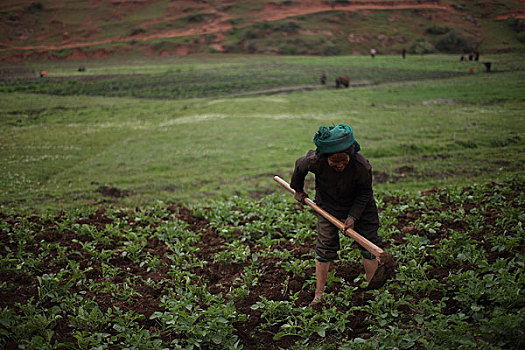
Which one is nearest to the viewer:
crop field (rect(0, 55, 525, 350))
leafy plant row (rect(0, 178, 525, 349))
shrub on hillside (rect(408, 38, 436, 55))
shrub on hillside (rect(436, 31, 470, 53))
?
leafy plant row (rect(0, 178, 525, 349))

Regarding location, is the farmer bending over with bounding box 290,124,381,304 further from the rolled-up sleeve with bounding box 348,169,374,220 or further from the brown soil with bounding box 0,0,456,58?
the brown soil with bounding box 0,0,456,58

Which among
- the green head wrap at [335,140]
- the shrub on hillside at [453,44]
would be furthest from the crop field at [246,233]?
the shrub on hillside at [453,44]

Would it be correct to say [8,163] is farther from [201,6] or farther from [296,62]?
[201,6]

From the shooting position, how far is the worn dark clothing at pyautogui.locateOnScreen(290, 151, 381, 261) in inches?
143

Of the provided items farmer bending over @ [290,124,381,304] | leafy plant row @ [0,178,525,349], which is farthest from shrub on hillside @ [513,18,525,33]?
farmer bending over @ [290,124,381,304]

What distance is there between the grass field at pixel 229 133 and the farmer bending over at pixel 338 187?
13.3 feet

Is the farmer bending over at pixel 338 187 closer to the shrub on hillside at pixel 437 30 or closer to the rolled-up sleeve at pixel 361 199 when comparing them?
the rolled-up sleeve at pixel 361 199

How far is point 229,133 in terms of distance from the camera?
1338cm

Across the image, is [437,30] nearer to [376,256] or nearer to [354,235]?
[354,235]

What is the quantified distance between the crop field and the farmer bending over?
0.42 metres

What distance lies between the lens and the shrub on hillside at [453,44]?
19.8m

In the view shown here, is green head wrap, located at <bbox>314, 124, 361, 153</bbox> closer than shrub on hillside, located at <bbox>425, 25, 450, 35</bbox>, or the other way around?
green head wrap, located at <bbox>314, 124, 361, 153</bbox>

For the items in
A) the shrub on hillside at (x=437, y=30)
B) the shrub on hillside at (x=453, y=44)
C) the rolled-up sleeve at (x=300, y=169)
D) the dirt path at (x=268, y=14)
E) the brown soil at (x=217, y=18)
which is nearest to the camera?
the rolled-up sleeve at (x=300, y=169)

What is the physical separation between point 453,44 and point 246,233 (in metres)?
22.6
